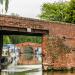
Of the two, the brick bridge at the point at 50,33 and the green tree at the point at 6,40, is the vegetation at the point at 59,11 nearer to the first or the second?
the green tree at the point at 6,40

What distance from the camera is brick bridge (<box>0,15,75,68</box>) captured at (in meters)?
26.5

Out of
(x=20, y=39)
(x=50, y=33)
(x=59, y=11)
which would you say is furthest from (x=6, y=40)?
(x=59, y=11)

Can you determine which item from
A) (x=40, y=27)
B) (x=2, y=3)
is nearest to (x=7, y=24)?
(x=40, y=27)

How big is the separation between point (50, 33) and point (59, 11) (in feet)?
A: 68.4

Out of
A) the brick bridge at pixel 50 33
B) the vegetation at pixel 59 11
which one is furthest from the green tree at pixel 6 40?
the vegetation at pixel 59 11

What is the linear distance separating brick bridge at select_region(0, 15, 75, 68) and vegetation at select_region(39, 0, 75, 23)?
41.0ft

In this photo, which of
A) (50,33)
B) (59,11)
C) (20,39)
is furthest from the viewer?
(59,11)

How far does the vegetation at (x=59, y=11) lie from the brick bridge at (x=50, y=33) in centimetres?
1250

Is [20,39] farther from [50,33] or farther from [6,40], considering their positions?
[50,33]

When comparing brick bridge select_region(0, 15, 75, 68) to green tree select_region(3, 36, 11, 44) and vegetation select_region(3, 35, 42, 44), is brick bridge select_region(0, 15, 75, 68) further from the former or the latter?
green tree select_region(3, 36, 11, 44)

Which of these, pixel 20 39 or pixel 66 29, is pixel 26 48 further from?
pixel 66 29

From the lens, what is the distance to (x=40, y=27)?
92.7ft

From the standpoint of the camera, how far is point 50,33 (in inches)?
1148

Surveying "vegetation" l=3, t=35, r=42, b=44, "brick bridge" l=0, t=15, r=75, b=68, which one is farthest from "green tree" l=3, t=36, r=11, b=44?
"brick bridge" l=0, t=15, r=75, b=68
